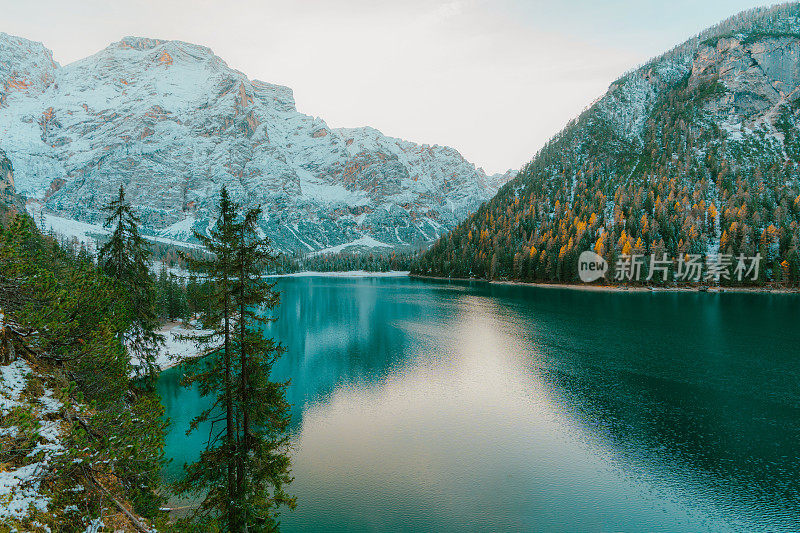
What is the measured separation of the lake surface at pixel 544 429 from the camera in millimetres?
20516

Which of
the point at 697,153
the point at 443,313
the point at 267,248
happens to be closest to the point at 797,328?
the point at 443,313

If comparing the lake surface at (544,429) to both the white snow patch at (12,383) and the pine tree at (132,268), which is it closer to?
the pine tree at (132,268)

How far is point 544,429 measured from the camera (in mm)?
29656

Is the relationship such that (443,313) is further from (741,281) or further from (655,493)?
(741,281)

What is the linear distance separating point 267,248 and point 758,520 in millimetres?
28325

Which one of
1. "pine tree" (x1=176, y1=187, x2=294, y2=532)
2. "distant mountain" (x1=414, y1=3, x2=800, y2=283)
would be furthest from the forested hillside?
"distant mountain" (x1=414, y1=3, x2=800, y2=283)

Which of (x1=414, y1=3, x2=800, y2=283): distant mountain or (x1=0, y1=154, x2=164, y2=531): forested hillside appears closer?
(x1=0, y1=154, x2=164, y2=531): forested hillside

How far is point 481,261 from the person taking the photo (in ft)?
529

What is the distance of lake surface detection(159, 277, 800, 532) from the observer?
2052 centimetres

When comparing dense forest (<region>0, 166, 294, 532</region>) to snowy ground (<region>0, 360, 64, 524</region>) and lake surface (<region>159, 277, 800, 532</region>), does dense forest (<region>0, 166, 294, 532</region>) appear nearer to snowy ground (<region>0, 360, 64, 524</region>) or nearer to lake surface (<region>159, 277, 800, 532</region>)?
snowy ground (<region>0, 360, 64, 524</region>)

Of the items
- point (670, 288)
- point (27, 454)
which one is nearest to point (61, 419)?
point (27, 454)

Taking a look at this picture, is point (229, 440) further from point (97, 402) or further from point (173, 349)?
point (173, 349)

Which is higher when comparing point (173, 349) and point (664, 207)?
point (664, 207)

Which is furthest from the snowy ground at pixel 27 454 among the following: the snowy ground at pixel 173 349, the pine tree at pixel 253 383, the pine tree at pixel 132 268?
the snowy ground at pixel 173 349
